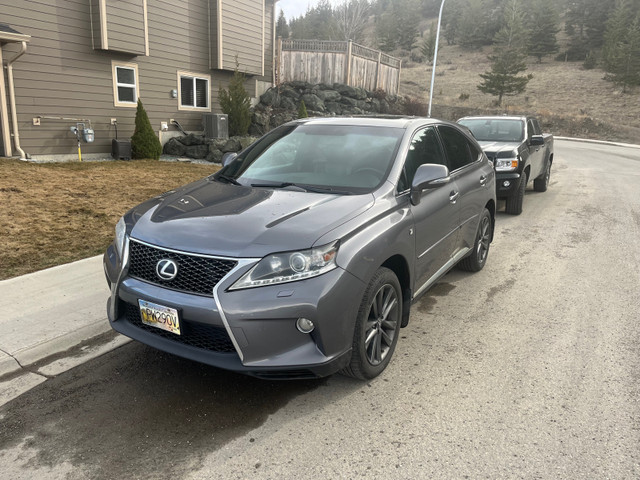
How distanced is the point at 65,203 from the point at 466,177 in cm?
640

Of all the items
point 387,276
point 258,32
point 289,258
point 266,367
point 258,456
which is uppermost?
point 258,32

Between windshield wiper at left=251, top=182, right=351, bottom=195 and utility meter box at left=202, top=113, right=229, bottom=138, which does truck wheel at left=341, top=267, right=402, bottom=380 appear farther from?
utility meter box at left=202, top=113, right=229, bottom=138

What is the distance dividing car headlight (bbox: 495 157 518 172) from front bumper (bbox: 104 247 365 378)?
6663 millimetres

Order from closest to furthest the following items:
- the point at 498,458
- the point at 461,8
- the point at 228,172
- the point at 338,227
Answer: the point at 498,458 → the point at 338,227 → the point at 228,172 → the point at 461,8

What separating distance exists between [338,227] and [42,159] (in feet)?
38.8

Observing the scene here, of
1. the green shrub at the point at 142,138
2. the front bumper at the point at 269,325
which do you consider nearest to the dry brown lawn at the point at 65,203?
the green shrub at the point at 142,138

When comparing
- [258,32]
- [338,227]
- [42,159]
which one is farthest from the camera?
[258,32]

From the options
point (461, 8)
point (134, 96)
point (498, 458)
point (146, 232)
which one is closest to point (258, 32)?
point (134, 96)

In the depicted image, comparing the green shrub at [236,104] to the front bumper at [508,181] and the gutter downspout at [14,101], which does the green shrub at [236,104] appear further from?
the front bumper at [508,181]

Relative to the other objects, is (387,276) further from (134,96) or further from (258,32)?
(258,32)

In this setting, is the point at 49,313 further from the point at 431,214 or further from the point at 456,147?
the point at 456,147

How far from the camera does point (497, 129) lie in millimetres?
10266

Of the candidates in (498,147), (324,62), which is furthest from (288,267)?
(324,62)

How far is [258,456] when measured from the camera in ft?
8.72
